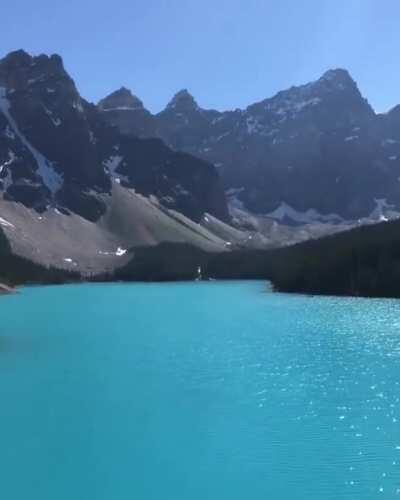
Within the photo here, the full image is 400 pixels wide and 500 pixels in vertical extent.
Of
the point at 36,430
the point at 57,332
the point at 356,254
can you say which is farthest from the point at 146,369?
the point at 356,254

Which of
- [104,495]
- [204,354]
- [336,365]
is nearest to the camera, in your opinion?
[104,495]

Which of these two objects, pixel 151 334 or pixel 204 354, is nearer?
pixel 204 354

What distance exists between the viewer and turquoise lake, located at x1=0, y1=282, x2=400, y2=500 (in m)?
26.5

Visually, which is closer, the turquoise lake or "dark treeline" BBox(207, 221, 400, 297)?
the turquoise lake

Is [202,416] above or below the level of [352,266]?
below

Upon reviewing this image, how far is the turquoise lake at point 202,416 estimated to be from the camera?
2655 cm

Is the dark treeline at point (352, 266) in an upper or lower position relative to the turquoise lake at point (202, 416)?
upper

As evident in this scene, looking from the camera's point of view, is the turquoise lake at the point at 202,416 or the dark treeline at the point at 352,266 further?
the dark treeline at the point at 352,266

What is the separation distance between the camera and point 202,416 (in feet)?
118

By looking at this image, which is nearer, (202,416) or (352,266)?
(202,416)

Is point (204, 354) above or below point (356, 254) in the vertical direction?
below

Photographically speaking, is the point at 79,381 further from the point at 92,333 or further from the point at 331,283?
the point at 331,283

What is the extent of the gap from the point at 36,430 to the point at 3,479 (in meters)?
6.49

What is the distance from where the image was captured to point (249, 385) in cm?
4356
